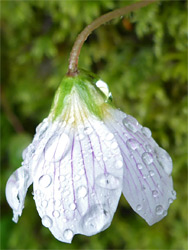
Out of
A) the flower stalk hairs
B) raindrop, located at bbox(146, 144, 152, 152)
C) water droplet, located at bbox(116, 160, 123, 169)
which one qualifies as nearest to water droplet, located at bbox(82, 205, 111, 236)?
the flower stalk hairs

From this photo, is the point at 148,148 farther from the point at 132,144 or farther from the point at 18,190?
the point at 18,190

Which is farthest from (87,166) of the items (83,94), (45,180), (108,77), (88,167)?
(108,77)

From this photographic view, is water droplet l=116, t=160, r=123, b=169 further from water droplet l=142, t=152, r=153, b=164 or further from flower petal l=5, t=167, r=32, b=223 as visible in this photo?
flower petal l=5, t=167, r=32, b=223

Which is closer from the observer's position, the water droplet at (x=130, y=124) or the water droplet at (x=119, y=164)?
the water droplet at (x=119, y=164)

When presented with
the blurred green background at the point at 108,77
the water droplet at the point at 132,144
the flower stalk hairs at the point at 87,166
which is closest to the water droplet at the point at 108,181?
the flower stalk hairs at the point at 87,166

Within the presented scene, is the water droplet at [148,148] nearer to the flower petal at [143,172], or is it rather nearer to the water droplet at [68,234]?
the flower petal at [143,172]

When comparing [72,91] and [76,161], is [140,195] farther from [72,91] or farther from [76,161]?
[72,91]

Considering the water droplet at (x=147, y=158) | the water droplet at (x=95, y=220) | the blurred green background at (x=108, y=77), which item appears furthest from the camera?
the blurred green background at (x=108, y=77)
